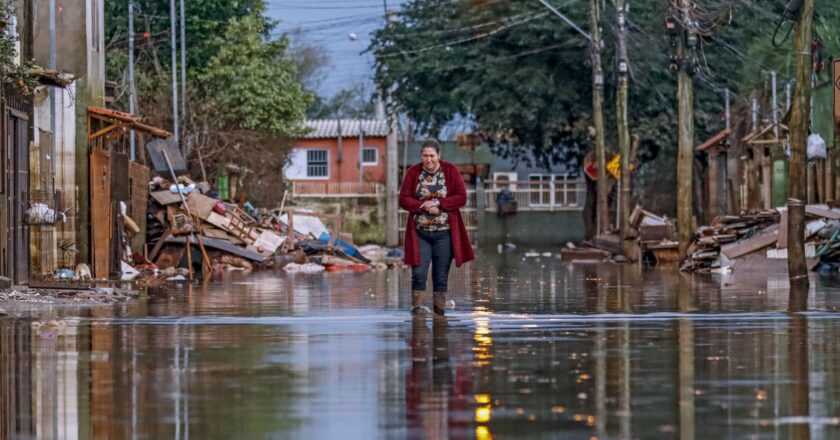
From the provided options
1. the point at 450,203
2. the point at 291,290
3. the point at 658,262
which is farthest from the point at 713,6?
the point at 450,203

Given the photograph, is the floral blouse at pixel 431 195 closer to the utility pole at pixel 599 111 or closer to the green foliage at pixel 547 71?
the utility pole at pixel 599 111

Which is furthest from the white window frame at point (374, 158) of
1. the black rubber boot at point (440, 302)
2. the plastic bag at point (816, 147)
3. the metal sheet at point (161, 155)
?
the black rubber boot at point (440, 302)

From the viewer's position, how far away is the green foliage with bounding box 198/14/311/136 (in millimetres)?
Answer: 59125

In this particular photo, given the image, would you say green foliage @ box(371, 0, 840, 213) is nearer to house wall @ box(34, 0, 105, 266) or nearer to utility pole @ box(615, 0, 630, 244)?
utility pole @ box(615, 0, 630, 244)

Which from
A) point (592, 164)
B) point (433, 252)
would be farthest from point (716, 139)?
point (433, 252)

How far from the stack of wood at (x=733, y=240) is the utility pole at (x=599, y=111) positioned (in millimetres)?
16808

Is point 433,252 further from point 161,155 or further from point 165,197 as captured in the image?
point 161,155

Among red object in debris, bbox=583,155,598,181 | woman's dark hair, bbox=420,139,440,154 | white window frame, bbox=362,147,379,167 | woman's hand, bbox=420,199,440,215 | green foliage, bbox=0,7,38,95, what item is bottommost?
woman's hand, bbox=420,199,440,215

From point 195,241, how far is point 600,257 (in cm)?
1426

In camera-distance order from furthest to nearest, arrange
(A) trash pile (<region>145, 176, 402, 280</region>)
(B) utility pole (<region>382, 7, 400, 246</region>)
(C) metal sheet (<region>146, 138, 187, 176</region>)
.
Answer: (B) utility pole (<region>382, 7, 400, 246</region>) → (C) metal sheet (<region>146, 138, 187, 176</region>) → (A) trash pile (<region>145, 176, 402, 280</region>)

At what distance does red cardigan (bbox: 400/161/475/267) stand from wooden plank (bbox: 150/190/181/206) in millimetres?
21790

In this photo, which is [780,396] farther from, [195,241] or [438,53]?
[438,53]

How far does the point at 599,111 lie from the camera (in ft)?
182

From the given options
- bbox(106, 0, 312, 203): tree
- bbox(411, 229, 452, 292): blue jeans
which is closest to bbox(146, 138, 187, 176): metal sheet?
bbox(106, 0, 312, 203): tree
